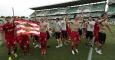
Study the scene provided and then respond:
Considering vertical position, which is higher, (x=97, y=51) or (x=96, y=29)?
(x=96, y=29)

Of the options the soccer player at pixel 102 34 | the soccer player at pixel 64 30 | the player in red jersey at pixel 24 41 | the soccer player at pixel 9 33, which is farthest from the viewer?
the soccer player at pixel 64 30

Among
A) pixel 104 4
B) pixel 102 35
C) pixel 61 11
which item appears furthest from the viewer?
pixel 61 11

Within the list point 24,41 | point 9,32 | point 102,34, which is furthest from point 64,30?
point 9,32

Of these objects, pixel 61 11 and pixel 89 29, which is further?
pixel 61 11

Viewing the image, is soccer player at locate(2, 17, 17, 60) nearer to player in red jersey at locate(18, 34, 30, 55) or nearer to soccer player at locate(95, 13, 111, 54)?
player in red jersey at locate(18, 34, 30, 55)

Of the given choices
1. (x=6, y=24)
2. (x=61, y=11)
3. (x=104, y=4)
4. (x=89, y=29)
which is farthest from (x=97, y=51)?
(x=61, y=11)

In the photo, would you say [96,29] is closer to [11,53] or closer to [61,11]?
[11,53]

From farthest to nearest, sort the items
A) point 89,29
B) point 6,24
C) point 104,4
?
point 104,4
point 89,29
point 6,24

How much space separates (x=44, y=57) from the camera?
555 inches

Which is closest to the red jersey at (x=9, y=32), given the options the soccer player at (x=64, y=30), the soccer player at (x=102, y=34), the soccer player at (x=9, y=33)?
the soccer player at (x=9, y=33)

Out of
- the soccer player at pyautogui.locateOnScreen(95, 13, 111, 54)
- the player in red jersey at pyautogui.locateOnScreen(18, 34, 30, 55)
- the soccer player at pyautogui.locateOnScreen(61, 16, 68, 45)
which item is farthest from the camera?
the soccer player at pyautogui.locateOnScreen(61, 16, 68, 45)

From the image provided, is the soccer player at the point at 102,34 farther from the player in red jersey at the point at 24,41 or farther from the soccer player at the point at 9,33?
the soccer player at the point at 9,33

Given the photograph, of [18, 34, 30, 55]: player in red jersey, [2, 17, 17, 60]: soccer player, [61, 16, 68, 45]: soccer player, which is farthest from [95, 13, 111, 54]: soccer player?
[2, 17, 17, 60]: soccer player

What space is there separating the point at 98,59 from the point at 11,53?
4401 millimetres
